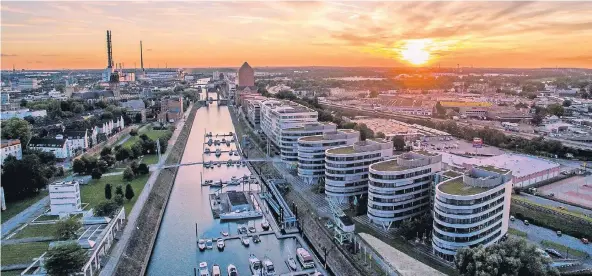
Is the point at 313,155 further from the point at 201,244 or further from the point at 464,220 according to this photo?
the point at 464,220

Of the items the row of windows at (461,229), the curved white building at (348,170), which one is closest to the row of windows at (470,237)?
the row of windows at (461,229)

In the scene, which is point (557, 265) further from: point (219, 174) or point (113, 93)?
point (113, 93)

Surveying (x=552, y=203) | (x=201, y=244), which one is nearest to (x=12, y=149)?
(x=201, y=244)

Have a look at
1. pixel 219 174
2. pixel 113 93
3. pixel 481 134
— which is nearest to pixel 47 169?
pixel 219 174

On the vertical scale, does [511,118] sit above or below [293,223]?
above

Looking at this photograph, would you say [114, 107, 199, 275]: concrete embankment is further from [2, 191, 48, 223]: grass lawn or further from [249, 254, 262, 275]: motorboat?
[2, 191, 48, 223]: grass lawn

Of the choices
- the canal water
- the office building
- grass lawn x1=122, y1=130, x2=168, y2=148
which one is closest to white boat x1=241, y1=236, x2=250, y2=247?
the canal water

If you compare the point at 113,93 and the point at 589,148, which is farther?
the point at 113,93
